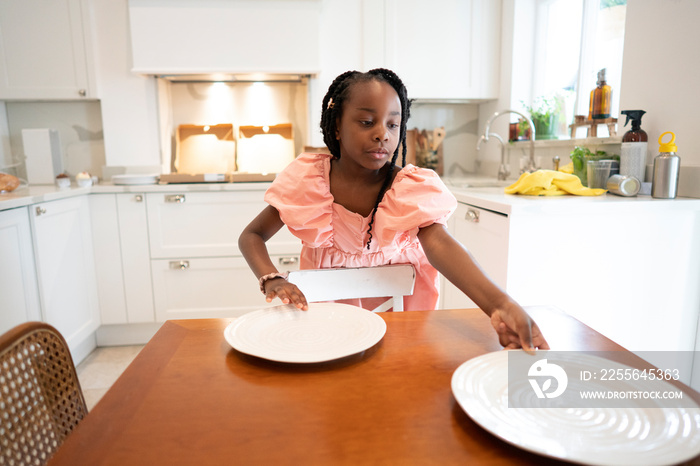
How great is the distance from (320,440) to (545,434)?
0.20 metres

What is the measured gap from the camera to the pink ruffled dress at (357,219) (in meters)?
0.95

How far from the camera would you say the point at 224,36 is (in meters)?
2.34

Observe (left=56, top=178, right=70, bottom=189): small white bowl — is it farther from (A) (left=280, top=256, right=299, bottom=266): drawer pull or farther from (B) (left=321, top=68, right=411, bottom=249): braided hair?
(B) (left=321, top=68, right=411, bottom=249): braided hair

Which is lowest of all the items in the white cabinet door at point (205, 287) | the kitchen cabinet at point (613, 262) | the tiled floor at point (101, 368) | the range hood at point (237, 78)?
the tiled floor at point (101, 368)

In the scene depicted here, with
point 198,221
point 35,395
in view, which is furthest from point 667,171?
point 198,221

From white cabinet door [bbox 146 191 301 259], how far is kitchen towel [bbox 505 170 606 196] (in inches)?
48.8

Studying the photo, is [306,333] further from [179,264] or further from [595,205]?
[179,264]

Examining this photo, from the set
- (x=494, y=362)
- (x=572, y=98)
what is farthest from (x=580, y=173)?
(x=494, y=362)

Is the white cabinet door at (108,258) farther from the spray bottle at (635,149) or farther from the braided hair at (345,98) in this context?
the spray bottle at (635,149)

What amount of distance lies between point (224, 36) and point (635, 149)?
1.94m

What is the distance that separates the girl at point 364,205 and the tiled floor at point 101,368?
1.28 metres

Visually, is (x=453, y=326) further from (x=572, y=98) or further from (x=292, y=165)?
(x=572, y=98)

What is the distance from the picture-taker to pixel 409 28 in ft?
8.37

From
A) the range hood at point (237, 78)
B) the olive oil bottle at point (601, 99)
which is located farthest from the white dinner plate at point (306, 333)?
the range hood at point (237, 78)
